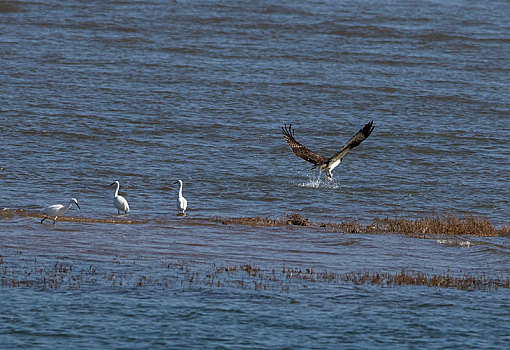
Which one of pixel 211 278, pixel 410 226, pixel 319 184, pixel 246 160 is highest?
pixel 246 160

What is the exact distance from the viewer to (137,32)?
49531 mm

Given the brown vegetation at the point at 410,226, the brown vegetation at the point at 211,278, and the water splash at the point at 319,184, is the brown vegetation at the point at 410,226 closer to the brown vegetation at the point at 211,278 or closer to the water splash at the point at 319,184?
the brown vegetation at the point at 211,278

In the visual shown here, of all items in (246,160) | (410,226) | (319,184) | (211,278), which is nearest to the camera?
(211,278)

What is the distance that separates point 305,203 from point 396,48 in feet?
Result: 94.2

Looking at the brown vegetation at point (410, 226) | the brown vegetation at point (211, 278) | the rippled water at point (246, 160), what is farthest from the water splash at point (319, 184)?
the brown vegetation at point (211, 278)

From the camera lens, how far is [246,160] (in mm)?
29422

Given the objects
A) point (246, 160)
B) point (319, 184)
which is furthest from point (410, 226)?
point (246, 160)

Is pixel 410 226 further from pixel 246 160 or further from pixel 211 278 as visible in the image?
pixel 246 160

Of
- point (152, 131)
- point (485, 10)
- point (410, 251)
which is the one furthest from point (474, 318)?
point (485, 10)

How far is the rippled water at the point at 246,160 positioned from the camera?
39.1 ft

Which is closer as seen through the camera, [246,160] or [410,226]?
[410,226]

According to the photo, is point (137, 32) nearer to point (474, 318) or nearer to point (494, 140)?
point (494, 140)

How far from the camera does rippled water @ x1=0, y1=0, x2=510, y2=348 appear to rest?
39.1 feet

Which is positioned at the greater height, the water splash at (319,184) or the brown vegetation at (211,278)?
the water splash at (319,184)
